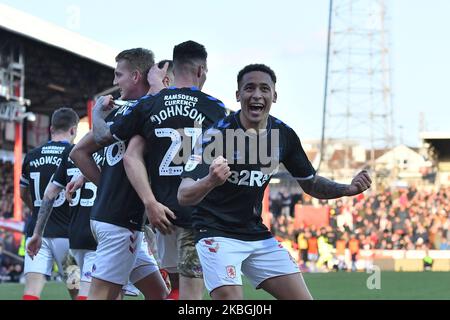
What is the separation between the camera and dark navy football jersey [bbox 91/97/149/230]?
21.9 feet

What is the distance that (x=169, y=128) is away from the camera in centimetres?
646

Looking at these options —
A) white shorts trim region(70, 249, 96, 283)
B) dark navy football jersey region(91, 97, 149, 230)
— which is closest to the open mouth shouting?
dark navy football jersey region(91, 97, 149, 230)

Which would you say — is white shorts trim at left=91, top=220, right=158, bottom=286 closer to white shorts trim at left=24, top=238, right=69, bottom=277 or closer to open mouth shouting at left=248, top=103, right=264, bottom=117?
open mouth shouting at left=248, top=103, right=264, bottom=117

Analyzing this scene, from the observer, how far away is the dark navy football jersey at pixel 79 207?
848cm

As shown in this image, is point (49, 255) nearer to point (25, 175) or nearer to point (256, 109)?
point (25, 175)

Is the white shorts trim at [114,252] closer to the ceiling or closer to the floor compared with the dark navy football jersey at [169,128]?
closer to the floor

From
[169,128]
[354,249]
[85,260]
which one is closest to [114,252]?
[169,128]

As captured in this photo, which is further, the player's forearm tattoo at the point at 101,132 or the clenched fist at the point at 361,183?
the player's forearm tattoo at the point at 101,132

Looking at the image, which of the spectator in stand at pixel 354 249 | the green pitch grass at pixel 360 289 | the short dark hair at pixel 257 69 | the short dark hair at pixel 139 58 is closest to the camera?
the short dark hair at pixel 257 69

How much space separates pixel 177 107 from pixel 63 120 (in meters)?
3.51

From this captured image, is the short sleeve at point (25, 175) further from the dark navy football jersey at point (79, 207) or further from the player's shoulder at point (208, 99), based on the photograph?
the player's shoulder at point (208, 99)

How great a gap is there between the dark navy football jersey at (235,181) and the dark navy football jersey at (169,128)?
1.55 feet

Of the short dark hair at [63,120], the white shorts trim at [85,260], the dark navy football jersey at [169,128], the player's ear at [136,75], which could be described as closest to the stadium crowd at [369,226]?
the short dark hair at [63,120]
